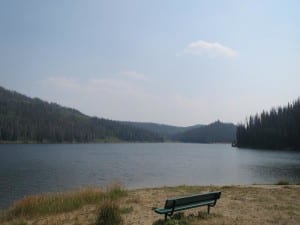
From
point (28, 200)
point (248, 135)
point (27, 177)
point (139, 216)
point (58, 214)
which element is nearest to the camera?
point (139, 216)

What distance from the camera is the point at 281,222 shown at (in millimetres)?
12422

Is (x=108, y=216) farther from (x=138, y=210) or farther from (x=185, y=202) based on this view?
(x=138, y=210)

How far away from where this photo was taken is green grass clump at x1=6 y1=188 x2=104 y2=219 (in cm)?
1603

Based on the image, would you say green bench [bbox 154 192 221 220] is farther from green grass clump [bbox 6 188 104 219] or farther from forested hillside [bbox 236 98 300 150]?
forested hillside [bbox 236 98 300 150]

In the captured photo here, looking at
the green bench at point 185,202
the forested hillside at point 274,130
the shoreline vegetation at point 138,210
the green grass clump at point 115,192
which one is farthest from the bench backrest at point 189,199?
the forested hillside at point 274,130

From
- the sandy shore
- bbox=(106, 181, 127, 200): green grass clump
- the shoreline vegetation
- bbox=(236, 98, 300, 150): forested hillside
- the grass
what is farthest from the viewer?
bbox=(236, 98, 300, 150): forested hillside

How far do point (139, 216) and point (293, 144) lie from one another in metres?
140

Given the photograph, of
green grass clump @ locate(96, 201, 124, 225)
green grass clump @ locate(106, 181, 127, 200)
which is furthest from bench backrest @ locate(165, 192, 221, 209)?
green grass clump @ locate(106, 181, 127, 200)

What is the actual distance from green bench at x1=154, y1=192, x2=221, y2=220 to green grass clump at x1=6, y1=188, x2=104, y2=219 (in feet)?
19.2

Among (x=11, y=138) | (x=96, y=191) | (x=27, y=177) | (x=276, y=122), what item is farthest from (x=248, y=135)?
(x=96, y=191)

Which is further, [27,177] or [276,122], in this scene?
[276,122]

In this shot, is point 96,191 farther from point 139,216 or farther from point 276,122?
point 276,122

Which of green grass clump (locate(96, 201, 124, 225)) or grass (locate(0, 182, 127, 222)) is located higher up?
green grass clump (locate(96, 201, 124, 225))

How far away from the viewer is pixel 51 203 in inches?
670
